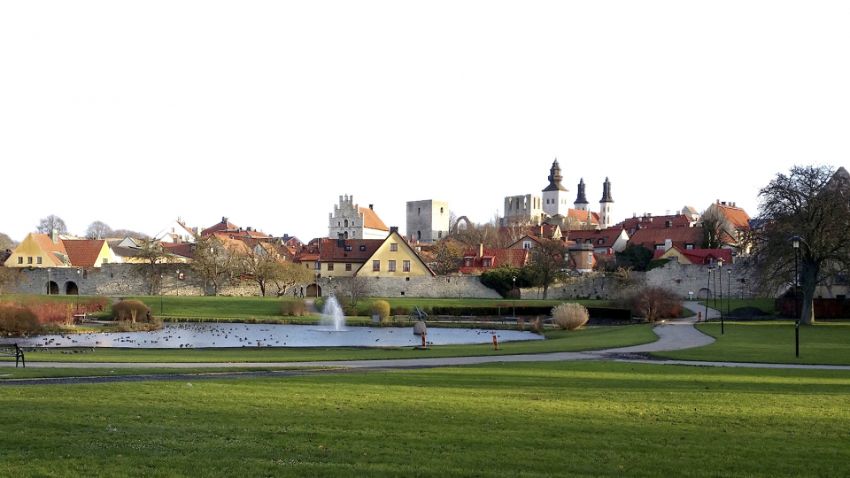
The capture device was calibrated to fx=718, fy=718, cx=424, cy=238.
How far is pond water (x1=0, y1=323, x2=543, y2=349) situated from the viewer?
104 feet

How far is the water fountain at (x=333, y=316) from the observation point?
43.5m

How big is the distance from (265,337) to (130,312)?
13334mm

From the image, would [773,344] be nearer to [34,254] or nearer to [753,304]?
[753,304]

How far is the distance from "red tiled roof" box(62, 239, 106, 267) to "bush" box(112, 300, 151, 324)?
29660 millimetres

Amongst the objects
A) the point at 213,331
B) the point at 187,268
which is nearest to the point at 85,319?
the point at 213,331

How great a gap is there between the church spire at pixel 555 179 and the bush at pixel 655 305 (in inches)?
4488

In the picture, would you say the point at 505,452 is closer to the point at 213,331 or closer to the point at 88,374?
the point at 88,374

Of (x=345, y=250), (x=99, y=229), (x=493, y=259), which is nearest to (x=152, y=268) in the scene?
(x=345, y=250)

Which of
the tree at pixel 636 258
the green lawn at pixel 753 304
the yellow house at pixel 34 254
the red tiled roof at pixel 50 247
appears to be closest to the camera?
the green lawn at pixel 753 304

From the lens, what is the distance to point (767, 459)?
8922 mm

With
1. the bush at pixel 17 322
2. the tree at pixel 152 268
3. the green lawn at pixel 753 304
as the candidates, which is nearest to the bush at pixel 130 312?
the bush at pixel 17 322

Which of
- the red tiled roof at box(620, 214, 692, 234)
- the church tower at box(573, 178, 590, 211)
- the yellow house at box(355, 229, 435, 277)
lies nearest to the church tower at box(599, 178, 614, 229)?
the church tower at box(573, 178, 590, 211)

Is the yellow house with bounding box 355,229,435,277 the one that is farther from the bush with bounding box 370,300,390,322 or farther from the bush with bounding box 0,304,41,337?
the bush with bounding box 0,304,41,337

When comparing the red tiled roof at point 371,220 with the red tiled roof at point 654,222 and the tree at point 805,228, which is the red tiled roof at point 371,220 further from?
the tree at point 805,228
